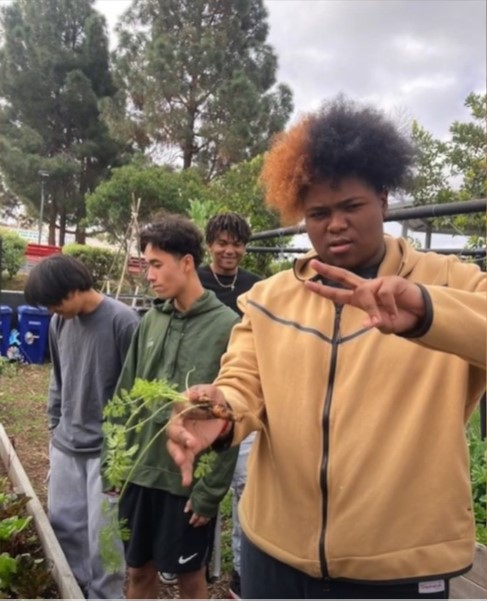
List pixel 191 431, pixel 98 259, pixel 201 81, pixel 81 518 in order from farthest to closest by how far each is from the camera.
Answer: pixel 201 81
pixel 98 259
pixel 81 518
pixel 191 431

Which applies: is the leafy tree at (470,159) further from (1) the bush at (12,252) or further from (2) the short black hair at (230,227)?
(1) the bush at (12,252)

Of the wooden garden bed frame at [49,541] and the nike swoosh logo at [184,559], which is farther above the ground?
the nike swoosh logo at [184,559]

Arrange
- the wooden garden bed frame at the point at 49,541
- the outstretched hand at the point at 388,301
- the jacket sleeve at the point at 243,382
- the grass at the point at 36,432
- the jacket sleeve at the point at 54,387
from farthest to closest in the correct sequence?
the grass at the point at 36,432 < the jacket sleeve at the point at 54,387 < the wooden garden bed frame at the point at 49,541 < the jacket sleeve at the point at 243,382 < the outstretched hand at the point at 388,301

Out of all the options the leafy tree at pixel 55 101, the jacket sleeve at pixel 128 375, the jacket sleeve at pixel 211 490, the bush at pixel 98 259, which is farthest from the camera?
the leafy tree at pixel 55 101

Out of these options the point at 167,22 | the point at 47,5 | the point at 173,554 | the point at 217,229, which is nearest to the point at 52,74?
the point at 47,5

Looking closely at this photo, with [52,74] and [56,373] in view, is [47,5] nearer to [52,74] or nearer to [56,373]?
[52,74]

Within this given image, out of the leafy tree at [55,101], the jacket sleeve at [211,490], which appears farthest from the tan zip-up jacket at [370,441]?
the leafy tree at [55,101]

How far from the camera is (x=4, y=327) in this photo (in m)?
8.98

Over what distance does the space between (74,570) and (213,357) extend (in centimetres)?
150

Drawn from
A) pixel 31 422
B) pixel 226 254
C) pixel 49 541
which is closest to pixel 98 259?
pixel 31 422

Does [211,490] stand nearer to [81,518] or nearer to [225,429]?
[225,429]

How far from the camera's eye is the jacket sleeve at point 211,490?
216 centimetres

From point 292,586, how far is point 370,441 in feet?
1.39

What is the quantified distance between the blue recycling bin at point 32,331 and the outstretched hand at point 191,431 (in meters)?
7.96
